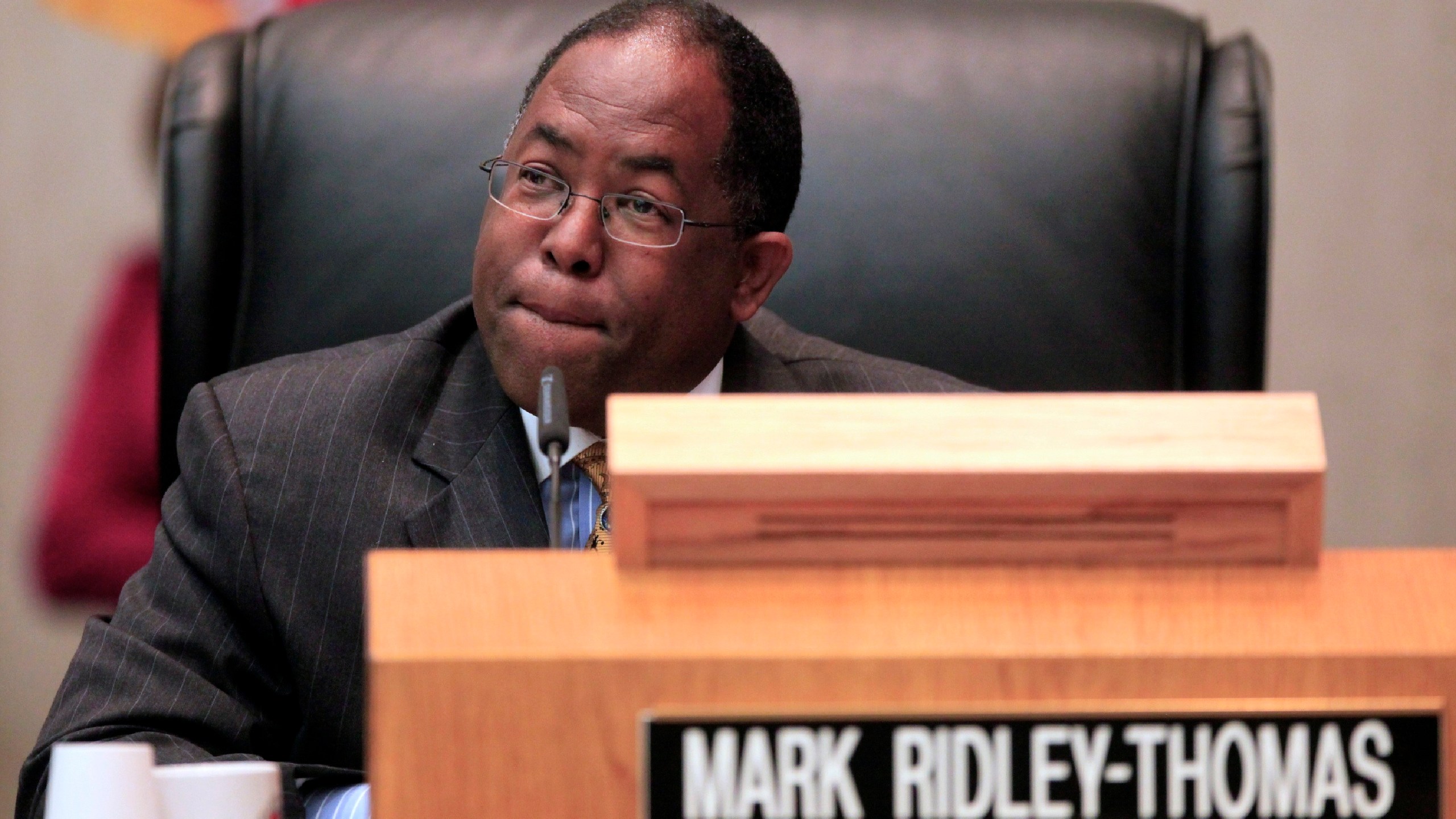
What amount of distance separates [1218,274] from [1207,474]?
40.8 inches

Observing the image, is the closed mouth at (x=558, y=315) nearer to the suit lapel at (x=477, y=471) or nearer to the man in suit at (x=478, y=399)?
the man in suit at (x=478, y=399)

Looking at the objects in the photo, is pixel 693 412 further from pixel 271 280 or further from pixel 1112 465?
pixel 271 280

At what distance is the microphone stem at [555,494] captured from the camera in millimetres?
934

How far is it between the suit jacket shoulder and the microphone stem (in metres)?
0.65

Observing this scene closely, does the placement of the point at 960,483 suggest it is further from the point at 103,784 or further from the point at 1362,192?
the point at 1362,192

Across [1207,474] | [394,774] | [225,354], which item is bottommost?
[394,774]

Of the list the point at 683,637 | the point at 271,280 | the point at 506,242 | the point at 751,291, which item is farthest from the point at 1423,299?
the point at 683,637

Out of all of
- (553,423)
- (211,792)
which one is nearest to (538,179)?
(553,423)

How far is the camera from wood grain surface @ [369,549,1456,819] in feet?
2.21

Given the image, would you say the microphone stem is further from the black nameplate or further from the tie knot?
the tie knot

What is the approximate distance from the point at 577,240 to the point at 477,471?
242mm

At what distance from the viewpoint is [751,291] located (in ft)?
5.27

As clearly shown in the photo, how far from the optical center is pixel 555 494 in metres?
0.95

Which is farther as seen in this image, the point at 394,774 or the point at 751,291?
the point at 751,291
